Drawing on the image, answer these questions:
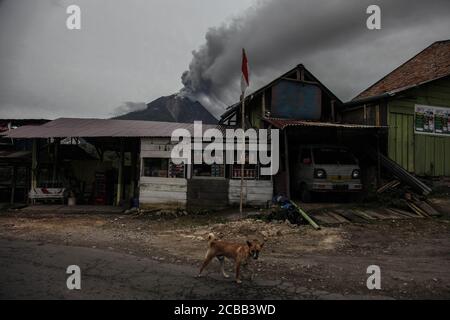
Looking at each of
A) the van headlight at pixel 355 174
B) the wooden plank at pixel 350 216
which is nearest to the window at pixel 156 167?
the wooden plank at pixel 350 216

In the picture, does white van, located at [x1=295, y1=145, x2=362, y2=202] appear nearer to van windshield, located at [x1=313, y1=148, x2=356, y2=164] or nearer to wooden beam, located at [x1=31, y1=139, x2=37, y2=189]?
van windshield, located at [x1=313, y1=148, x2=356, y2=164]

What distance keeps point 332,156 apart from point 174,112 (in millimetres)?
91723

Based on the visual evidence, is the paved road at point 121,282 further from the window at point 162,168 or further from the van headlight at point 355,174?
the van headlight at point 355,174

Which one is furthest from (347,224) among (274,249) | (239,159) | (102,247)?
(102,247)

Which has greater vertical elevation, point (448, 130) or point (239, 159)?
point (448, 130)

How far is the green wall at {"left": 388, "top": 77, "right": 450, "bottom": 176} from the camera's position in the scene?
42.7ft

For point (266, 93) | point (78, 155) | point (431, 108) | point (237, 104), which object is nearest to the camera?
point (431, 108)

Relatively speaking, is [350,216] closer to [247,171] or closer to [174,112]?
[247,171]

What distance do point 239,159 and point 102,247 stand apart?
21.3ft

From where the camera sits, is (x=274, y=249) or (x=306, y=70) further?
(x=306, y=70)

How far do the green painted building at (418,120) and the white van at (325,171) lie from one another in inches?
106

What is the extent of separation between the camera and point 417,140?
13.3 metres

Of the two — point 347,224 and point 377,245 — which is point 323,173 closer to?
point 347,224

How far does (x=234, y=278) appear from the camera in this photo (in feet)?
15.5
